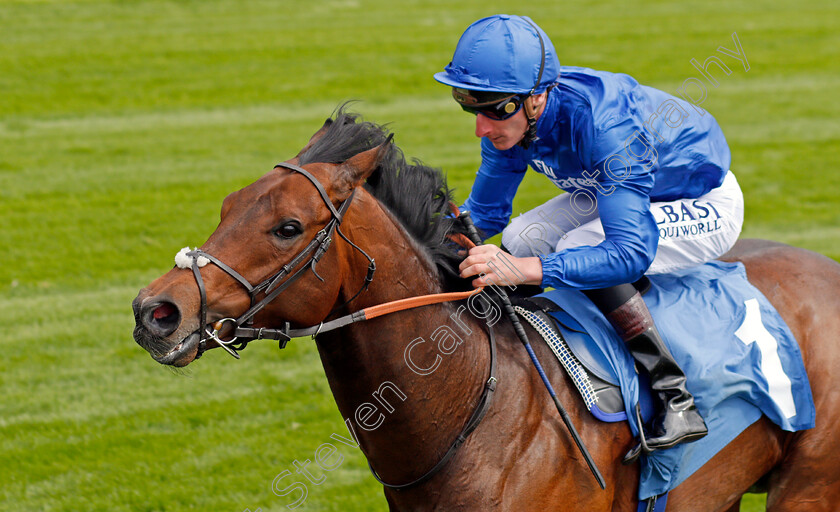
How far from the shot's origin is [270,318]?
259cm

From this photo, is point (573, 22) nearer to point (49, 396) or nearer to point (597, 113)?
point (49, 396)

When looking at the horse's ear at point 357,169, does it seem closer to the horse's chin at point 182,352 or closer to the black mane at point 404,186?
the black mane at point 404,186

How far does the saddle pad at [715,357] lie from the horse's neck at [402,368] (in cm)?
50

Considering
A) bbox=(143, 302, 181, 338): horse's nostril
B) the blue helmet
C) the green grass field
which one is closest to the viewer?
bbox=(143, 302, 181, 338): horse's nostril

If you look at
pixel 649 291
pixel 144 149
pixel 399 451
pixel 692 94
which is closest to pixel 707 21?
pixel 692 94

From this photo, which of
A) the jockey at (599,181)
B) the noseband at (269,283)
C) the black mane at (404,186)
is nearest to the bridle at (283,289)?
the noseband at (269,283)

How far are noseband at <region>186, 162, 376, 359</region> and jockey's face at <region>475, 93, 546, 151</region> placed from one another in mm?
679

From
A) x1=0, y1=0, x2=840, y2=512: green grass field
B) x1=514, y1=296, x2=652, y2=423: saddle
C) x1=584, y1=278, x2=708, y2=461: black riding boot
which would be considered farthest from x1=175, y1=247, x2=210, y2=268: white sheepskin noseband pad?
x1=0, y1=0, x2=840, y2=512: green grass field

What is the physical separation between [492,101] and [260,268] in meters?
0.99

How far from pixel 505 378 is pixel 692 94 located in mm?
9268

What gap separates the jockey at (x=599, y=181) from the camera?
2.93 meters

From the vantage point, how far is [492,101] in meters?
2.95

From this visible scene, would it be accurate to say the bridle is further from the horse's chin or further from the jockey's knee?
the jockey's knee

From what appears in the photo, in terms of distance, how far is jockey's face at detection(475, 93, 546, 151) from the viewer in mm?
3027
